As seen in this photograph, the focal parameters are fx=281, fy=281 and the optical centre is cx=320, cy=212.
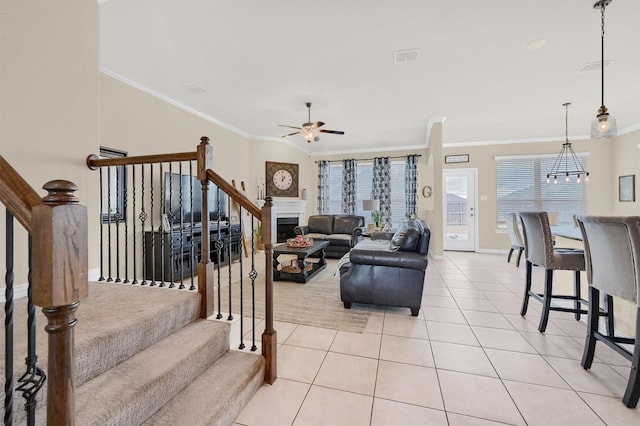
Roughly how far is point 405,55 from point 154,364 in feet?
12.0

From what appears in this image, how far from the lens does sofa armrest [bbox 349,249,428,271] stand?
2.87m

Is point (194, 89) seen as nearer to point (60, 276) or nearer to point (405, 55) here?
point (405, 55)

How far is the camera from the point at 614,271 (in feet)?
5.89

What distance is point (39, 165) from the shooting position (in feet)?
6.38

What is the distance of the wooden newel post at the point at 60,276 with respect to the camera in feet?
2.24

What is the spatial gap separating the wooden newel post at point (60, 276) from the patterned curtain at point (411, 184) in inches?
290

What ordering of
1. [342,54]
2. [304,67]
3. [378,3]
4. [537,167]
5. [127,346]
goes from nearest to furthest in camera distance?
[127,346], [378,3], [342,54], [304,67], [537,167]

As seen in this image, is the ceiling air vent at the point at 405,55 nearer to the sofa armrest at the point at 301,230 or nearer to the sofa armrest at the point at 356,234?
the sofa armrest at the point at 356,234

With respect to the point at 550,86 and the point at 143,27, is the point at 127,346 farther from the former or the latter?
the point at 550,86

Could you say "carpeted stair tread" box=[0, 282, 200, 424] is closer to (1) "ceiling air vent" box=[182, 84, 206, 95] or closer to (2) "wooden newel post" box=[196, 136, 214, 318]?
(2) "wooden newel post" box=[196, 136, 214, 318]

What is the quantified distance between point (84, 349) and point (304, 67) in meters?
3.44

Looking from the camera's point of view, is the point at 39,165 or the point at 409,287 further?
the point at 409,287

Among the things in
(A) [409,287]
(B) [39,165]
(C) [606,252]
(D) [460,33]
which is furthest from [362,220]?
(B) [39,165]

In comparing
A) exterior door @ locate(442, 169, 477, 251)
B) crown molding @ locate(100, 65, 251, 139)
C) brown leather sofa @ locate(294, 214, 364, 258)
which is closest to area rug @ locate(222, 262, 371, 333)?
brown leather sofa @ locate(294, 214, 364, 258)
